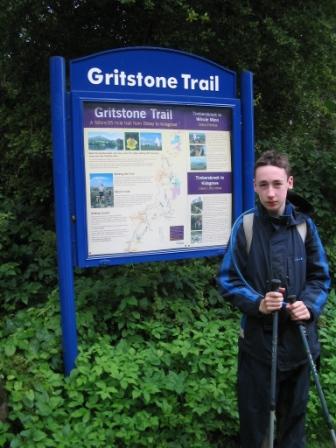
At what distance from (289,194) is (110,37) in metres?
4.48

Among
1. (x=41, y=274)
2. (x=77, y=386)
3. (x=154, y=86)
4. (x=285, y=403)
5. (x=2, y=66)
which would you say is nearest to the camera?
(x=285, y=403)

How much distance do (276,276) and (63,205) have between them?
161 centimetres

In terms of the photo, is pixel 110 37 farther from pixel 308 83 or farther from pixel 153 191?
pixel 153 191

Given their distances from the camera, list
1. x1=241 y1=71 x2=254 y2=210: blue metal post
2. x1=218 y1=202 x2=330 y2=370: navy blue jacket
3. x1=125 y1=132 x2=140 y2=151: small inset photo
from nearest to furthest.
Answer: x1=218 y1=202 x2=330 y2=370: navy blue jacket, x1=125 y1=132 x2=140 y2=151: small inset photo, x1=241 y1=71 x2=254 y2=210: blue metal post

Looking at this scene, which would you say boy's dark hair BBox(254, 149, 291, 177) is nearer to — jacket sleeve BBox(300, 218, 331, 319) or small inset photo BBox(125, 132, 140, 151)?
jacket sleeve BBox(300, 218, 331, 319)

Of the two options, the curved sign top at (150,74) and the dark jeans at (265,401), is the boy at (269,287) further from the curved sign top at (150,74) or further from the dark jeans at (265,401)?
the curved sign top at (150,74)

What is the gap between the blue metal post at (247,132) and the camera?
4328mm

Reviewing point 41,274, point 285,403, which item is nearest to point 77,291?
point 41,274

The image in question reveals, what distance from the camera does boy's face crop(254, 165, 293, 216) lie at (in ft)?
8.84

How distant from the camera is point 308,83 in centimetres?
691

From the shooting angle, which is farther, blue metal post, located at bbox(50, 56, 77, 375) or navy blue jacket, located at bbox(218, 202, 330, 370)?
A: blue metal post, located at bbox(50, 56, 77, 375)

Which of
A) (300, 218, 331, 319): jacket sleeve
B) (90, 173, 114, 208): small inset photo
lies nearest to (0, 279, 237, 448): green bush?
(90, 173, 114, 208): small inset photo

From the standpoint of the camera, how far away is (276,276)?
2.66 m

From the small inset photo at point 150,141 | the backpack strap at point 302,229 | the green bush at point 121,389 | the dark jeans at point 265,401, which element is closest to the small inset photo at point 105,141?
the small inset photo at point 150,141
